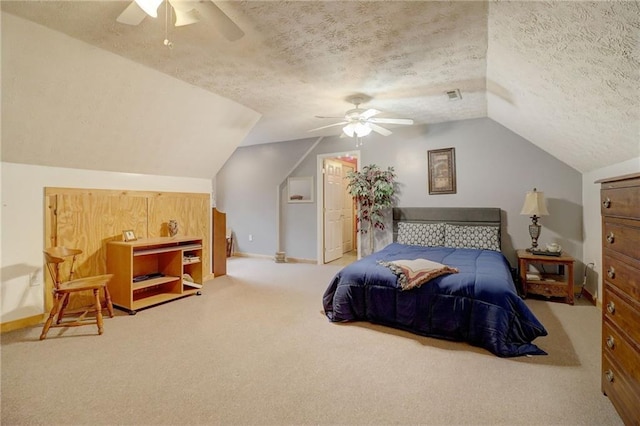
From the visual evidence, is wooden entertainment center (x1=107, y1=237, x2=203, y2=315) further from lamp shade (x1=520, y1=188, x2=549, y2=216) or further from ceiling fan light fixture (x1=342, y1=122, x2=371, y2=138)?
lamp shade (x1=520, y1=188, x2=549, y2=216)

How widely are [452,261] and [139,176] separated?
406 cm

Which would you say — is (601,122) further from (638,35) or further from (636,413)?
(636,413)

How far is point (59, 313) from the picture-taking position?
2912 millimetres

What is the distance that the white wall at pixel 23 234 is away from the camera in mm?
2854

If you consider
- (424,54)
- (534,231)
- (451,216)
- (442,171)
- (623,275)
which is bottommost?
(623,275)

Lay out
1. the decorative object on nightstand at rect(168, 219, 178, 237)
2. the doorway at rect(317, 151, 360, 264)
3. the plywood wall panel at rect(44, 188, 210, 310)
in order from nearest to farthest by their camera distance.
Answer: the plywood wall panel at rect(44, 188, 210, 310) < the decorative object on nightstand at rect(168, 219, 178, 237) < the doorway at rect(317, 151, 360, 264)

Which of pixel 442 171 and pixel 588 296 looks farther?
pixel 442 171

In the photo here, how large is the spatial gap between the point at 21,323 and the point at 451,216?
540 cm

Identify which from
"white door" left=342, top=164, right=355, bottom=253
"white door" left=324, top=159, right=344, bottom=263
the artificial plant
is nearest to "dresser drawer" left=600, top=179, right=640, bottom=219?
the artificial plant

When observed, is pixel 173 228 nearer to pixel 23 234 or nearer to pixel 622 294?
pixel 23 234

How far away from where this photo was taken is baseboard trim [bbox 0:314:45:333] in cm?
283

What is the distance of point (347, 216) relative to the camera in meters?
7.37

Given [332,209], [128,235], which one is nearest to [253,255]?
[332,209]

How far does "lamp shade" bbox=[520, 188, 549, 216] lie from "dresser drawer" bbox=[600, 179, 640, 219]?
7.65ft
